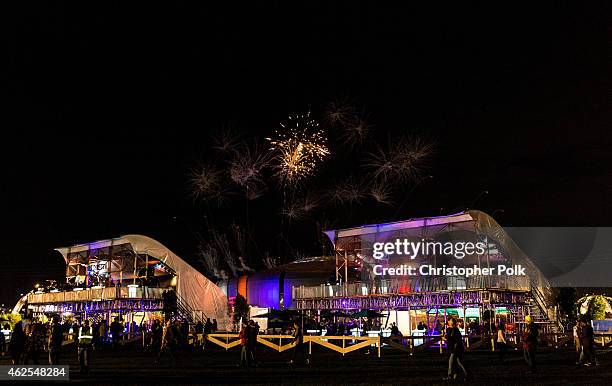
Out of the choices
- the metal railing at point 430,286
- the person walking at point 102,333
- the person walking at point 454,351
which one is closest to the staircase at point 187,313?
the person walking at point 102,333

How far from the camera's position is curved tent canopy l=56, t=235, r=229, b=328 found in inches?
2267

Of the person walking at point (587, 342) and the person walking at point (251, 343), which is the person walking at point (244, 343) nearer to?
the person walking at point (251, 343)

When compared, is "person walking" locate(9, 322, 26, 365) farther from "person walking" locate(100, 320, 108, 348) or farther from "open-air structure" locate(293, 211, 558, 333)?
"open-air structure" locate(293, 211, 558, 333)

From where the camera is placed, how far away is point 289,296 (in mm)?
63688

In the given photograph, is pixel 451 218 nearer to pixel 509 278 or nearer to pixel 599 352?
pixel 509 278

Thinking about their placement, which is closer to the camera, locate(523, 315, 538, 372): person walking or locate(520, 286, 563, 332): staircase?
locate(523, 315, 538, 372): person walking

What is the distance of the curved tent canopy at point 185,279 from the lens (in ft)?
189

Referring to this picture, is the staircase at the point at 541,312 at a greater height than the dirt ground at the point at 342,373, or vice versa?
the staircase at the point at 541,312

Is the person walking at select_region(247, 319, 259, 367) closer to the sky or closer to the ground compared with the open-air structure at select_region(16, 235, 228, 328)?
closer to the ground

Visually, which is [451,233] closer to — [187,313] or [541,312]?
[541,312]

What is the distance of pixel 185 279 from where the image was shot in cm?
5934

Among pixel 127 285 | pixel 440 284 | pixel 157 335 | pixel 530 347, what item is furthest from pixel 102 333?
pixel 530 347

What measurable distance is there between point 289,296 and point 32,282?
42.6 meters

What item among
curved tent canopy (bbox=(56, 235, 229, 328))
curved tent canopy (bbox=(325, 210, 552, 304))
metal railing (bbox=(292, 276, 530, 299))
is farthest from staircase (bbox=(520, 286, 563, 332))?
curved tent canopy (bbox=(56, 235, 229, 328))
